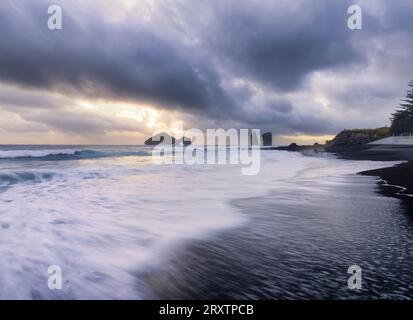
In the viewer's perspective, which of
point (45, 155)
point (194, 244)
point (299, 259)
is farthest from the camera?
point (45, 155)

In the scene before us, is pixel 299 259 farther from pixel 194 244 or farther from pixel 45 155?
pixel 45 155

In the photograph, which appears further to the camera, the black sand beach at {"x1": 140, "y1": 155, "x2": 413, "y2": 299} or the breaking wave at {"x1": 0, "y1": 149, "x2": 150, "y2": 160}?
the breaking wave at {"x1": 0, "y1": 149, "x2": 150, "y2": 160}

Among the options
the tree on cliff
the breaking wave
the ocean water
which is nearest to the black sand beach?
the ocean water

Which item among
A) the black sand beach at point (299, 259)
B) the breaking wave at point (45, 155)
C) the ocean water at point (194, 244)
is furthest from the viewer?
the breaking wave at point (45, 155)

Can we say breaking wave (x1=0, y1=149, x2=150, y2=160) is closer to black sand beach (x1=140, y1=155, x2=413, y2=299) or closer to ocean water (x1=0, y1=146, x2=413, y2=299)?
ocean water (x1=0, y1=146, x2=413, y2=299)

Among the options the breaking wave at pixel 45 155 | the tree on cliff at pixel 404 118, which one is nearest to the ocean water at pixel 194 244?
the breaking wave at pixel 45 155

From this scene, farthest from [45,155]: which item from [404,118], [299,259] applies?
[404,118]

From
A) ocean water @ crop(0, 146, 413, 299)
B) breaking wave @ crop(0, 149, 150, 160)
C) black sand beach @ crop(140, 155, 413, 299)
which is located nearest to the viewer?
black sand beach @ crop(140, 155, 413, 299)

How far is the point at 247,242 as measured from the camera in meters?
4.98

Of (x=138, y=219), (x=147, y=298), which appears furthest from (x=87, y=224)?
(x=147, y=298)

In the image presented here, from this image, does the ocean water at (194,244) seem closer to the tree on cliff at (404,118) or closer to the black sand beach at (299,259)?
the black sand beach at (299,259)

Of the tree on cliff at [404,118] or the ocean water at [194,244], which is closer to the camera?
the ocean water at [194,244]

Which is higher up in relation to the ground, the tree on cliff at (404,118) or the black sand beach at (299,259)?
the tree on cliff at (404,118)

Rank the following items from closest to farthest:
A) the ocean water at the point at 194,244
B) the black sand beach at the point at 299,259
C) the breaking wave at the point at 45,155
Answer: the black sand beach at the point at 299,259 → the ocean water at the point at 194,244 → the breaking wave at the point at 45,155
